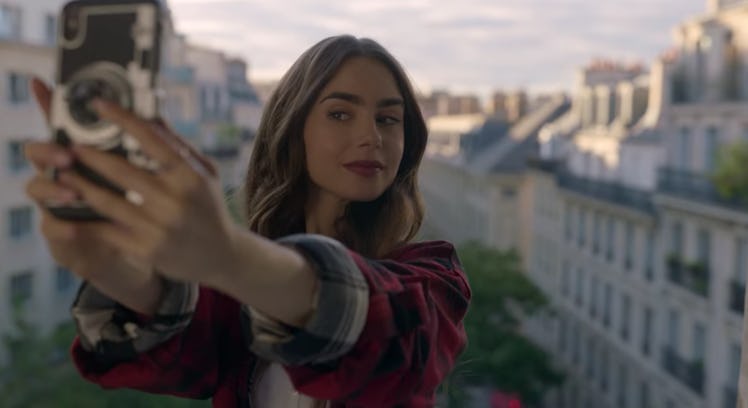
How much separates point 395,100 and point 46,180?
693mm

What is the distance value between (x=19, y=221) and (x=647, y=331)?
12753 millimetres

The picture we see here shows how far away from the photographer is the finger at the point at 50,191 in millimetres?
1124

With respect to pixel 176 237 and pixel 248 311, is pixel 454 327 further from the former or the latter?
pixel 176 237

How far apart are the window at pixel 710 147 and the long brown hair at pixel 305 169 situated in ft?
58.7

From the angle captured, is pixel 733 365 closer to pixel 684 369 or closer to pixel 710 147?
pixel 684 369

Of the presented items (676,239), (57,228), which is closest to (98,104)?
(57,228)

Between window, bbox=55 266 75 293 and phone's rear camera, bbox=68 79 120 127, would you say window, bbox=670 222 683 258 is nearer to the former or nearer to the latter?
window, bbox=55 266 75 293

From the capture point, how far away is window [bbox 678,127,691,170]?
20.0 m

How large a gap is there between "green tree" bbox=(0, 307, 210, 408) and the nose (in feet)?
35.8

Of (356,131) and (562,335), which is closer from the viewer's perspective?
(356,131)

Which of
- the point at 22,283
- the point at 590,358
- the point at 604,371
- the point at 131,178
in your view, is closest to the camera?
the point at 131,178

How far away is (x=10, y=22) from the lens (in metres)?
16.7

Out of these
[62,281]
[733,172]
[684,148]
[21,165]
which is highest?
[684,148]

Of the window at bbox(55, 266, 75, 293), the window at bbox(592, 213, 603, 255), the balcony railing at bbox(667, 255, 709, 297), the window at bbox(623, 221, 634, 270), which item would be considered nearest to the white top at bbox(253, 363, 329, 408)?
the balcony railing at bbox(667, 255, 709, 297)
